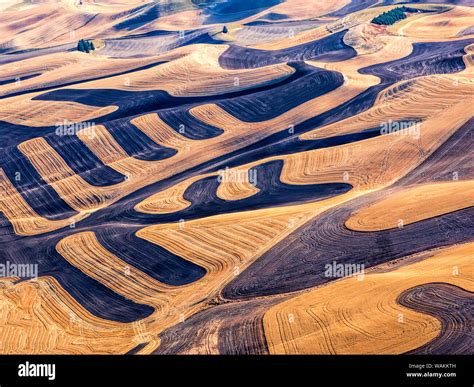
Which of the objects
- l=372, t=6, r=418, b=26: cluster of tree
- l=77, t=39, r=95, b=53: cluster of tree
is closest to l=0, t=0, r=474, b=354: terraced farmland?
l=372, t=6, r=418, b=26: cluster of tree

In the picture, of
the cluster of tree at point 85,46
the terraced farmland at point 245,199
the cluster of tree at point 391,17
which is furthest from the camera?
the cluster of tree at point 85,46

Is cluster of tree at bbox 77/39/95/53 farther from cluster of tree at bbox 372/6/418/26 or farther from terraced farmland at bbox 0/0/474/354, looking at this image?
cluster of tree at bbox 372/6/418/26

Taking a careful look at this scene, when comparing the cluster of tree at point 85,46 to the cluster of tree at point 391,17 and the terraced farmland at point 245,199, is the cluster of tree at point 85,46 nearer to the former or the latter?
the terraced farmland at point 245,199

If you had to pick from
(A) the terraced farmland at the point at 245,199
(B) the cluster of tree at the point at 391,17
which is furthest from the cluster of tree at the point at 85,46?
(B) the cluster of tree at the point at 391,17

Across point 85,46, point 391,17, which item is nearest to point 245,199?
point 391,17

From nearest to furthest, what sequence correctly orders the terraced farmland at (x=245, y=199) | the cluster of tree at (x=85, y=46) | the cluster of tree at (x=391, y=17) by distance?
1. the terraced farmland at (x=245, y=199)
2. the cluster of tree at (x=391, y=17)
3. the cluster of tree at (x=85, y=46)

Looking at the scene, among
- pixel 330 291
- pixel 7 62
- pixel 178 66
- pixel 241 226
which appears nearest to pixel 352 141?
pixel 241 226

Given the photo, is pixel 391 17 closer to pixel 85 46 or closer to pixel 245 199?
pixel 85 46
